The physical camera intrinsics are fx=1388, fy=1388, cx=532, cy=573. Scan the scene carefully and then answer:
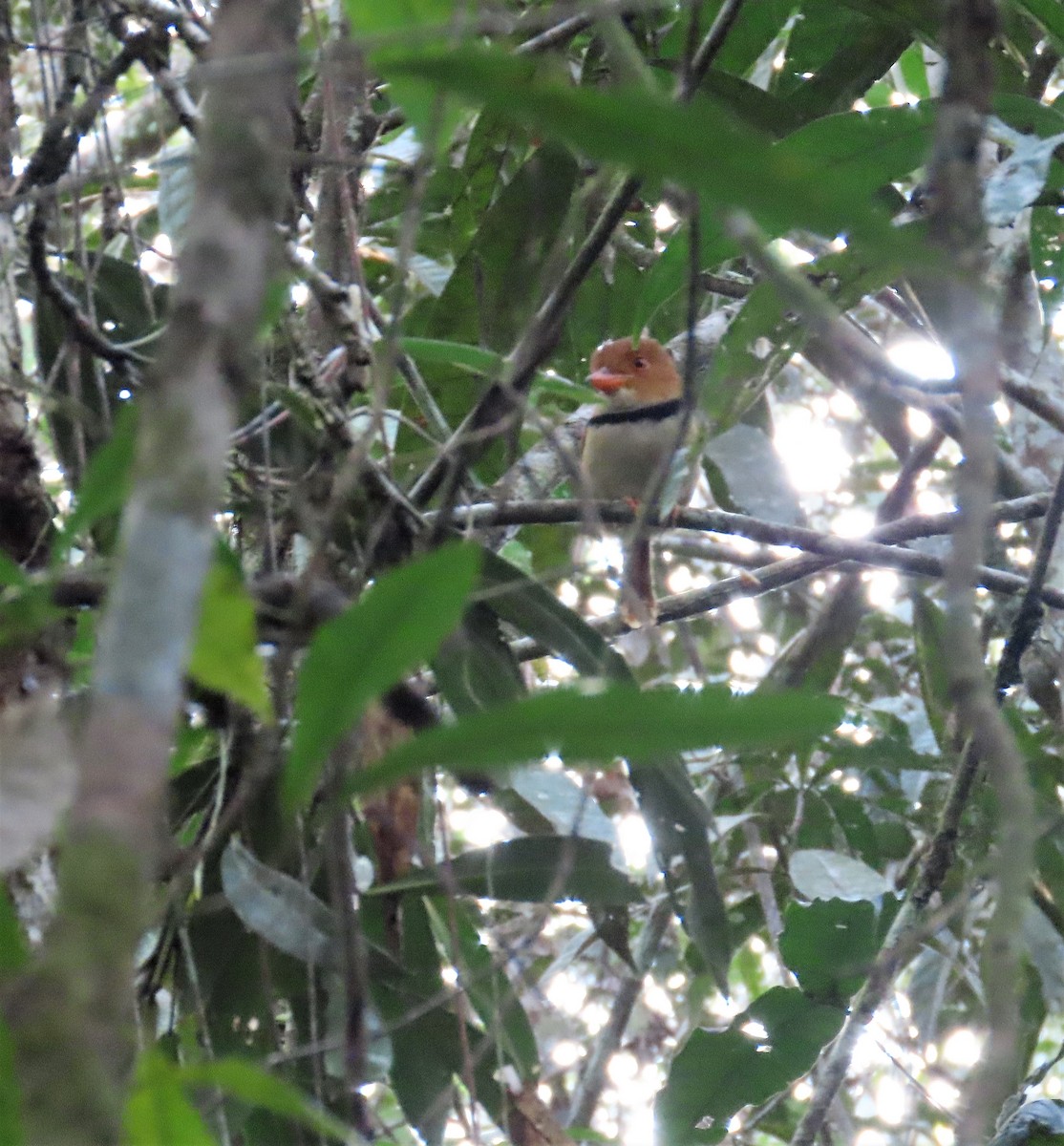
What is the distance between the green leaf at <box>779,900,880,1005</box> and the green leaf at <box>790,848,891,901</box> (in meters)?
0.30

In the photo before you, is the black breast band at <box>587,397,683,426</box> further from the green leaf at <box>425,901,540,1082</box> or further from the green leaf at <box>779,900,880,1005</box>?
the green leaf at <box>425,901,540,1082</box>

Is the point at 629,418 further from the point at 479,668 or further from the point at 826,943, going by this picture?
the point at 479,668

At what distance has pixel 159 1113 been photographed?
2.44ft

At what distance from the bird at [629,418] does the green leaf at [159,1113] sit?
3135 mm

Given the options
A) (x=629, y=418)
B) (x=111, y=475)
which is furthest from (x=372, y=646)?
(x=629, y=418)

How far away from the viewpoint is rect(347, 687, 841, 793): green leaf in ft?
2.56

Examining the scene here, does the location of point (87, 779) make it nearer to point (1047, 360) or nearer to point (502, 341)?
point (502, 341)

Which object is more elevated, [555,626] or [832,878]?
[555,626]

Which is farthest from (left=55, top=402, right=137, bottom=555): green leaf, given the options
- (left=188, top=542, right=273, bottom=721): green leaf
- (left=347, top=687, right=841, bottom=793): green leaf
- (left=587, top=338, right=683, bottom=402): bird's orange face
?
(left=587, top=338, right=683, bottom=402): bird's orange face

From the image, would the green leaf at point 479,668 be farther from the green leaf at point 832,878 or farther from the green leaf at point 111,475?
the green leaf at point 832,878

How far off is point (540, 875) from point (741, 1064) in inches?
27.1

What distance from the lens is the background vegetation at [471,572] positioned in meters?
0.71

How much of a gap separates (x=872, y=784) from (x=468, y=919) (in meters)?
2.00

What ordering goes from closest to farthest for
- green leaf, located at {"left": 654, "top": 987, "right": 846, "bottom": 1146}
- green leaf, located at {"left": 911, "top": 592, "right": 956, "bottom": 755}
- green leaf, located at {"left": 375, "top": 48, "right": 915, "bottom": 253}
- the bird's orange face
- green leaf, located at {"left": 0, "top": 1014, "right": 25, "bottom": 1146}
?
green leaf, located at {"left": 375, "top": 48, "right": 915, "bottom": 253}, green leaf, located at {"left": 0, "top": 1014, "right": 25, "bottom": 1146}, green leaf, located at {"left": 654, "top": 987, "right": 846, "bottom": 1146}, green leaf, located at {"left": 911, "top": 592, "right": 956, "bottom": 755}, the bird's orange face
